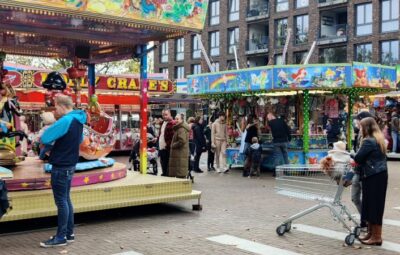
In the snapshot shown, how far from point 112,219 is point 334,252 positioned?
355 centimetres

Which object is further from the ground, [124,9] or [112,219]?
[124,9]

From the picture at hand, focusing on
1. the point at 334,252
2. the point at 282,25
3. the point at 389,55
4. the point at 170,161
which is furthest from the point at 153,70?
the point at 334,252

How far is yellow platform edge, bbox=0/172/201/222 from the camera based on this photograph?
→ 7.32 meters

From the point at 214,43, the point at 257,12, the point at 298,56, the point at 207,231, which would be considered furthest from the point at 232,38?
the point at 207,231

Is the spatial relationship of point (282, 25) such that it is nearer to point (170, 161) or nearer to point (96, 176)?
point (170, 161)

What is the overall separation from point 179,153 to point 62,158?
5.03 meters

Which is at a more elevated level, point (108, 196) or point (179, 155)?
point (179, 155)

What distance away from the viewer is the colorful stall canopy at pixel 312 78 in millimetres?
14414

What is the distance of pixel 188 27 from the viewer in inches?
393

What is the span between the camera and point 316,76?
47.2 feet

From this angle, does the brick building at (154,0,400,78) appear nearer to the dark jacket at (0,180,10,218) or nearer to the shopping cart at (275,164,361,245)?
the shopping cart at (275,164,361,245)

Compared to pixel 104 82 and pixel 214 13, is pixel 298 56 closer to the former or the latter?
pixel 214 13

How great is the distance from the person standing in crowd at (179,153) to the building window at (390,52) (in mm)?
27077

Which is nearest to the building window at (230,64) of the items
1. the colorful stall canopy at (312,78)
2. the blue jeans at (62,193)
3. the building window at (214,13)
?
the building window at (214,13)
